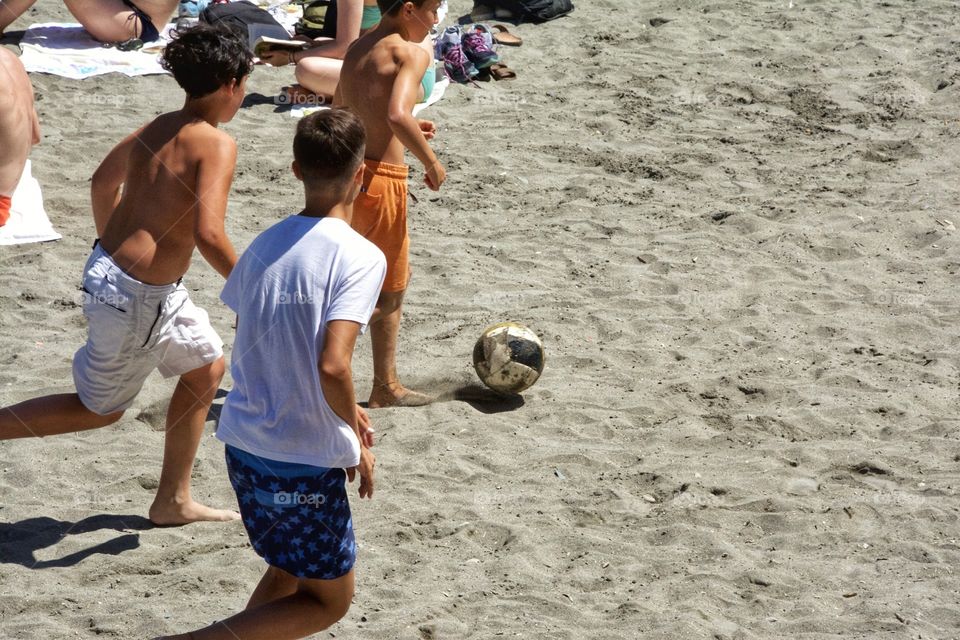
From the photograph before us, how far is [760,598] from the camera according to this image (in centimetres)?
380

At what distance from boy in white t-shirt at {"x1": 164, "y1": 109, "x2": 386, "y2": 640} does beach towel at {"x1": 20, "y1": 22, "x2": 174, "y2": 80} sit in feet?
Result: 20.8

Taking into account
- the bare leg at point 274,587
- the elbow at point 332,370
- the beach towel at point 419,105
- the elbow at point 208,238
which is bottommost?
the bare leg at point 274,587

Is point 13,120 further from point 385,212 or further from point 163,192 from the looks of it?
point 163,192

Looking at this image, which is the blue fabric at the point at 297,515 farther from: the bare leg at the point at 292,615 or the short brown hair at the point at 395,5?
the short brown hair at the point at 395,5

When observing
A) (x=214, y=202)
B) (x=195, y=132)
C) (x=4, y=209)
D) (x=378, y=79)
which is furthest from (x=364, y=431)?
(x=4, y=209)

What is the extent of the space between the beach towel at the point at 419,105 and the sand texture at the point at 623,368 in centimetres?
9

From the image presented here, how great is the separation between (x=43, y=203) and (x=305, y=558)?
472 centimetres

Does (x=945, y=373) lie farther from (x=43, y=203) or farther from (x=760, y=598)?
(x=43, y=203)

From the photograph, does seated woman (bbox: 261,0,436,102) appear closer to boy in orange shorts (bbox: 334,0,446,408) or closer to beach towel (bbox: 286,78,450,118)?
beach towel (bbox: 286,78,450,118)

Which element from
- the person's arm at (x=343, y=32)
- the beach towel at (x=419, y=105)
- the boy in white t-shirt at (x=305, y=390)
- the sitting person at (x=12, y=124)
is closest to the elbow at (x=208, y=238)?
the boy in white t-shirt at (x=305, y=390)

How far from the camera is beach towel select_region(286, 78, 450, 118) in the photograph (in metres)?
8.43

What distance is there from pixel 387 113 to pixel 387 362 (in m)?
1.17

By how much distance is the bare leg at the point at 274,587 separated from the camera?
3.12 m

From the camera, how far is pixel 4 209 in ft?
21.0
